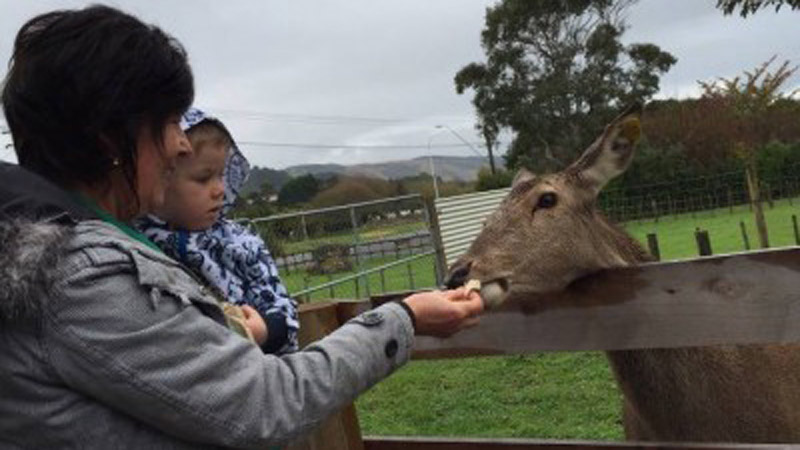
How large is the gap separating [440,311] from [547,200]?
1947 mm

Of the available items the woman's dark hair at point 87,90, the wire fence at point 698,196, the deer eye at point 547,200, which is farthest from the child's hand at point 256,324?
the wire fence at point 698,196

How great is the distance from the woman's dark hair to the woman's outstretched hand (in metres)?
0.68

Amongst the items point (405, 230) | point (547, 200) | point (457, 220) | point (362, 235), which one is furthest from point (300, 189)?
point (547, 200)

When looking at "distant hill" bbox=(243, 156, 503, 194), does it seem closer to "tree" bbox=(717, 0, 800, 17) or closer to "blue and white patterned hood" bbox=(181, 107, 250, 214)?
"tree" bbox=(717, 0, 800, 17)

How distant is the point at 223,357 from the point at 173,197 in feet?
3.59

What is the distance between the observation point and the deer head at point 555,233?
11.5ft

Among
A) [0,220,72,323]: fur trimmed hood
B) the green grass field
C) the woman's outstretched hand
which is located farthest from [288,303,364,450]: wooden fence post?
the green grass field

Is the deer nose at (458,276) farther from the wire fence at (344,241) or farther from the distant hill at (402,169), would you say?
the distant hill at (402,169)

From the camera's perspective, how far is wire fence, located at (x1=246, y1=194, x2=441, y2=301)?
15453 mm

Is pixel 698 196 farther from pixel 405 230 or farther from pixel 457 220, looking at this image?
pixel 457 220

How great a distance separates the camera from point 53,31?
170 cm

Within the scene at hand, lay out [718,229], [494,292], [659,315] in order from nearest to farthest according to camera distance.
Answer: [659,315]
[494,292]
[718,229]

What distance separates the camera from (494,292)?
10.7ft

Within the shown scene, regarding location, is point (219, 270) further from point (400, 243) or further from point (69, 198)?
point (400, 243)
